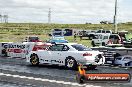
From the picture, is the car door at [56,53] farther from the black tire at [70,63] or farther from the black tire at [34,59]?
the black tire at [34,59]

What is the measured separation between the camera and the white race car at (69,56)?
66.6 feet

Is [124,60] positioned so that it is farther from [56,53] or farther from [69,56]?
[56,53]

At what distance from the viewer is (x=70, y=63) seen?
68.0 ft

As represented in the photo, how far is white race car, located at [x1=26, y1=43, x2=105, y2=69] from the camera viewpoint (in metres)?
20.3

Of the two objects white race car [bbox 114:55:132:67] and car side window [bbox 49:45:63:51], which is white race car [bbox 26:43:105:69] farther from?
white race car [bbox 114:55:132:67]

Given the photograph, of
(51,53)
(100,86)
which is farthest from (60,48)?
(100,86)

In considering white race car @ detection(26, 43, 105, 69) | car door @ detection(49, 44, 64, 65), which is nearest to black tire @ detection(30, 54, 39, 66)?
white race car @ detection(26, 43, 105, 69)

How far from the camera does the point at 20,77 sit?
16.8 metres

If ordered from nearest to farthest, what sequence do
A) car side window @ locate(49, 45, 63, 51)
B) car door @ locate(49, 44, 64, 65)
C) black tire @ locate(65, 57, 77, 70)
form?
black tire @ locate(65, 57, 77, 70), car door @ locate(49, 44, 64, 65), car side window @ locate(49, 45, 63, 51)

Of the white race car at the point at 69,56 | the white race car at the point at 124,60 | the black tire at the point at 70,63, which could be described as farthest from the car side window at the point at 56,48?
the white race car at the point at 124,60

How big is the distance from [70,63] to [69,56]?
380 millimetres

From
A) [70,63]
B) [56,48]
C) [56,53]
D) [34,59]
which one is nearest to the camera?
[70,63]

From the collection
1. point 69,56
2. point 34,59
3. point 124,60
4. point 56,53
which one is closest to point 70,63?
point 69,56

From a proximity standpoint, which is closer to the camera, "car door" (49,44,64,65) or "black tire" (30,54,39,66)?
"car door" (49,44,64,65)
